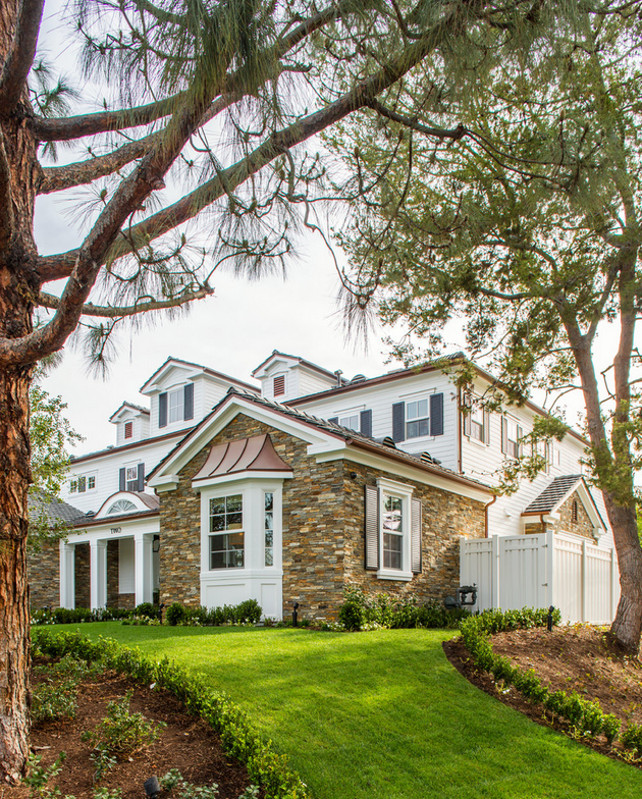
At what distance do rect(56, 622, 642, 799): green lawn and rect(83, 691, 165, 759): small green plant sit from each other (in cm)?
98

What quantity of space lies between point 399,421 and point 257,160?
48.9ft

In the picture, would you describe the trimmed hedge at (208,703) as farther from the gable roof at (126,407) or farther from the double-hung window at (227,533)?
the gable roof at (126,407)

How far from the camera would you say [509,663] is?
24.6 ft

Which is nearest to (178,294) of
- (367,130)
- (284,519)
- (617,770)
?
(367,130)

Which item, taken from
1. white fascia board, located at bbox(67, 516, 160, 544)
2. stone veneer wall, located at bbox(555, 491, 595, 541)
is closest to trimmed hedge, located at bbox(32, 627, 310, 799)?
white fascia board, located at bbox(67, 516, 160, 544)

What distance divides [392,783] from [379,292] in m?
3.81

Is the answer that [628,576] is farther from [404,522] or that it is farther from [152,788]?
[152,788]

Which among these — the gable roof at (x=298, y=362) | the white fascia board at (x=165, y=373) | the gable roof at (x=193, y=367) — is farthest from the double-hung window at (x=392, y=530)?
the white fascia board at (x=165, y=373)

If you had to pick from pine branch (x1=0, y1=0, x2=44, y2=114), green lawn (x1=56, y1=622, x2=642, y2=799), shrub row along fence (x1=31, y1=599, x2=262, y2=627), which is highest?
pine branch (x1=0, y1=0, x2=44, y2=114)

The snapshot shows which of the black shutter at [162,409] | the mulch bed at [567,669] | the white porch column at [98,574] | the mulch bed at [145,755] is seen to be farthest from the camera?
the black shutter at [162,409]

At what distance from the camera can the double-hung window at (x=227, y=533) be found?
42.5 feet

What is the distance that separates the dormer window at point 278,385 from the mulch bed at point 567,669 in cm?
1406

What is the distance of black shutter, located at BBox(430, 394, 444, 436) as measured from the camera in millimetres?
17625

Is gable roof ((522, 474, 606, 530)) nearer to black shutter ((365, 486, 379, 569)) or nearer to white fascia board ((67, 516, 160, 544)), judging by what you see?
black shutter ((365, 486, 379, 569))
